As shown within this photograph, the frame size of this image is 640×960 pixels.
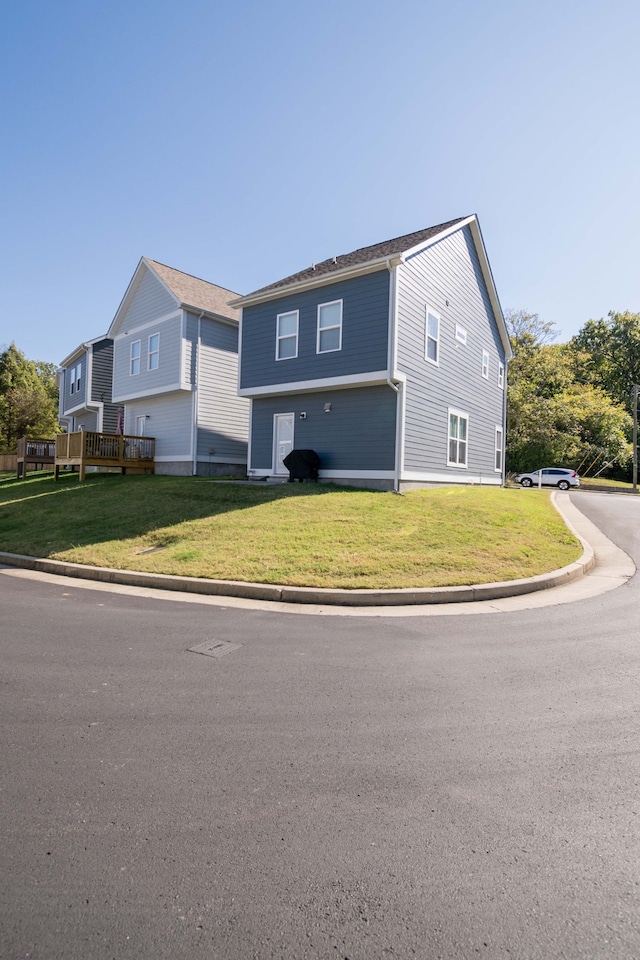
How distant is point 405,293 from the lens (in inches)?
599

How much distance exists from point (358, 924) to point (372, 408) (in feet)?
45.8

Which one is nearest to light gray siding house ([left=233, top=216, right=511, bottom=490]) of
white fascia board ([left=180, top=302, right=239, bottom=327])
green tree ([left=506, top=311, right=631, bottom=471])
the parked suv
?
white fascia board ([left=180, top=302, right=239, bottom=327])

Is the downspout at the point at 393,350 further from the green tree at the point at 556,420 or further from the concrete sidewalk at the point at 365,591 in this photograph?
the green tree at the point at 556,420

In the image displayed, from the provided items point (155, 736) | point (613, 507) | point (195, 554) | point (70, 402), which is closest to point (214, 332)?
point (70, 402)

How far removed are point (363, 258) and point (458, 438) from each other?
6888 mm

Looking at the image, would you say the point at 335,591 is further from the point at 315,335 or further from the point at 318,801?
the point at 315,335

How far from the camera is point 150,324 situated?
22969 millimetres

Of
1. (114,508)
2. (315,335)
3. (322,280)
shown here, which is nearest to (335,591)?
(114,508)

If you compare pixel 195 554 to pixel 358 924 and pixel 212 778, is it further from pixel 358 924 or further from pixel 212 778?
pixel 358 924

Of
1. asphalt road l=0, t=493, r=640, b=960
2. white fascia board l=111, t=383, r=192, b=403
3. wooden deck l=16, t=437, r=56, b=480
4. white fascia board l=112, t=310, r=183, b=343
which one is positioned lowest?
asphalt road l=0, t=493, r=640, b=960

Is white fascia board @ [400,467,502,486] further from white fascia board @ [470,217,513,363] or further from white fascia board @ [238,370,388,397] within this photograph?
white fascia board @ [470,217,513,363]

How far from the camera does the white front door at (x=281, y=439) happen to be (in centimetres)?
1731

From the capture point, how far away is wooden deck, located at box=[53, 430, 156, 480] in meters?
19.9

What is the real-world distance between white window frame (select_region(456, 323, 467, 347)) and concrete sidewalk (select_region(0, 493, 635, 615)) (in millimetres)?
11368
